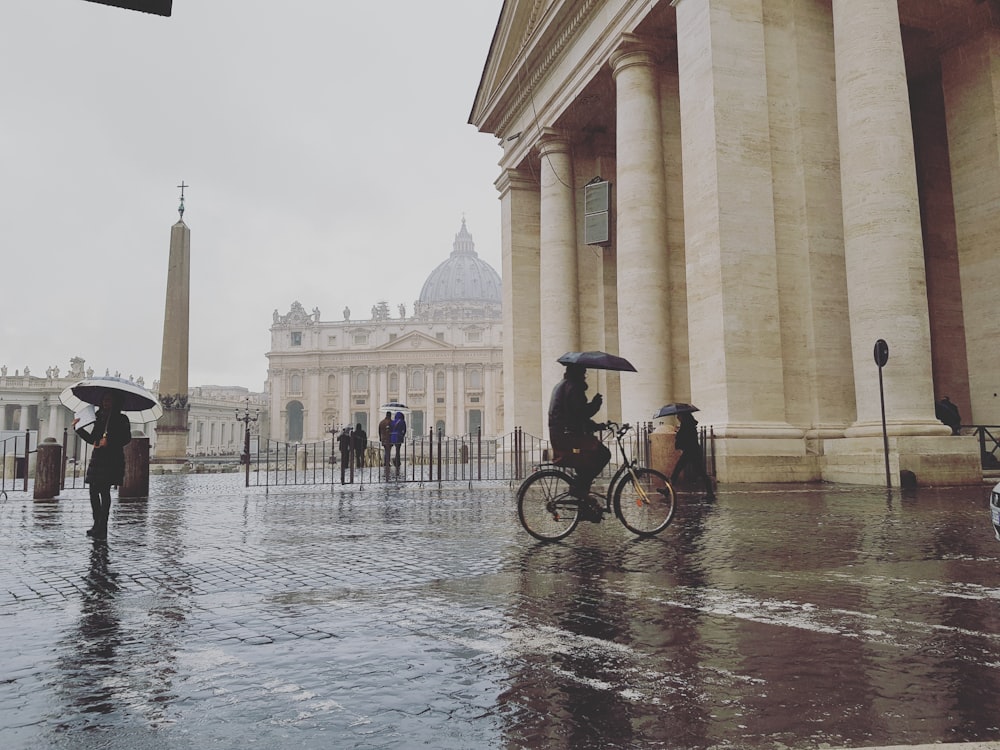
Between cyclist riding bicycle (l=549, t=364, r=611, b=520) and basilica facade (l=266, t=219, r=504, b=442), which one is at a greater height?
basilica facade (l=266, t=219, r=504, b=442)

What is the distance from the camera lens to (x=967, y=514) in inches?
330

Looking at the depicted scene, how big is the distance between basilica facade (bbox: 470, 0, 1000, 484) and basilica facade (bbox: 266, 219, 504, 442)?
9302cm

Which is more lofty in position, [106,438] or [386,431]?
[386,431]

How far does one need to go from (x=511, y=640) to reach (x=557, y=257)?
2118 centimetres

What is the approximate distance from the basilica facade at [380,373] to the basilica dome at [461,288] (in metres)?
8.73

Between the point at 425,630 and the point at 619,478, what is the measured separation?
12.8 feet

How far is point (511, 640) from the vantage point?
3729mm

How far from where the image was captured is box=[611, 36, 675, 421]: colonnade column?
1802 cm

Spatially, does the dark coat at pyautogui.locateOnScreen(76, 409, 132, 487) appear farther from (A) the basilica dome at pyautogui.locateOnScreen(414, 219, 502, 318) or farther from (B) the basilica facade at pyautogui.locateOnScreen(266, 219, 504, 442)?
(A) the basilica dome at pyautogui.locateOnScreen(414, 219, 502, 318)

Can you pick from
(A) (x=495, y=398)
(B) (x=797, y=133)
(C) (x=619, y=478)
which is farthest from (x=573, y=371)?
(A) (x=495, y=398)

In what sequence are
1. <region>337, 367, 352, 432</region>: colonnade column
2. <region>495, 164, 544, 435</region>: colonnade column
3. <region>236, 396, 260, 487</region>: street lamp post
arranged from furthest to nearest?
1. <region>337, 367, 352, 432</region>: colonnade column
2. <region>495, 164, 544, 435</region>: colonnade column
3. <region>236, 396, 260, 487</region>: street lamp post

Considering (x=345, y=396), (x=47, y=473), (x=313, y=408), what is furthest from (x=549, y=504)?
(x=313, y=408)

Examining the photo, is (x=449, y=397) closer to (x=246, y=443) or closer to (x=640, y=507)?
(x=246, y=443)

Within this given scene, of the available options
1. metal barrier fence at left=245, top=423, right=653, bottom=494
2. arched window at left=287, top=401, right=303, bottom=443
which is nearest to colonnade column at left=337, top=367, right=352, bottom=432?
arched window at left=287, top=401, right=303, bottom=443
